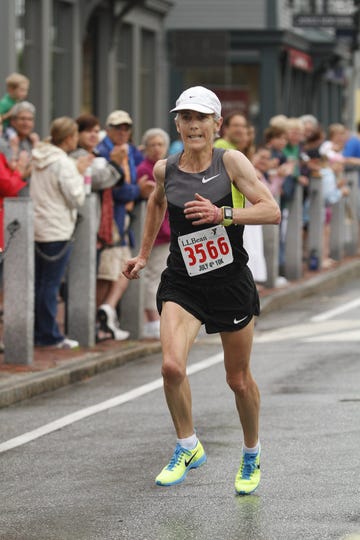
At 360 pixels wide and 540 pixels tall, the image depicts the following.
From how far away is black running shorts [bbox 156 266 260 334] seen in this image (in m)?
7.97

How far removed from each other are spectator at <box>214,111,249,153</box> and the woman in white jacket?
2.02m

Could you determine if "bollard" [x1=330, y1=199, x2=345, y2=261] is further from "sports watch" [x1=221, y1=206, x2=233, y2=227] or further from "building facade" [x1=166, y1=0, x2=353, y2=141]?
"sports watch" [x1=221, y1=206, x2=233, y2=227]

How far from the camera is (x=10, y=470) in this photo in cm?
866

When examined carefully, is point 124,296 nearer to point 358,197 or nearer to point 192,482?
point 192,482

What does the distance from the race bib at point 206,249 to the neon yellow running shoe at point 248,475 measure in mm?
908

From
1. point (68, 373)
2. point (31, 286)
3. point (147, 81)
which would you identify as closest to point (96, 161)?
point (31, 286)

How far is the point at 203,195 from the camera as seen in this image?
25.7 feet

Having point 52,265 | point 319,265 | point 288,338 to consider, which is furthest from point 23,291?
point 319,265

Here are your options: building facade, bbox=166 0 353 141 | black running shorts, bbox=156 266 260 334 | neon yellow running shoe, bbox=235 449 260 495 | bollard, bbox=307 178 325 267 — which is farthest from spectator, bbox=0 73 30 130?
building facade, bbox=166 0 353 141

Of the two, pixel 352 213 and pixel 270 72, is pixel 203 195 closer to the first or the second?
pixel 352 213

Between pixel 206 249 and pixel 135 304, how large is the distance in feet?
23.3

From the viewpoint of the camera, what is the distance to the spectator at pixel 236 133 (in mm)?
15148

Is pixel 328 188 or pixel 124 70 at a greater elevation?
pixel 124 70

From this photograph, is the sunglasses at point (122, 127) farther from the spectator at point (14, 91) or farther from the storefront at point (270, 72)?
the storefront at point (270, 72)
